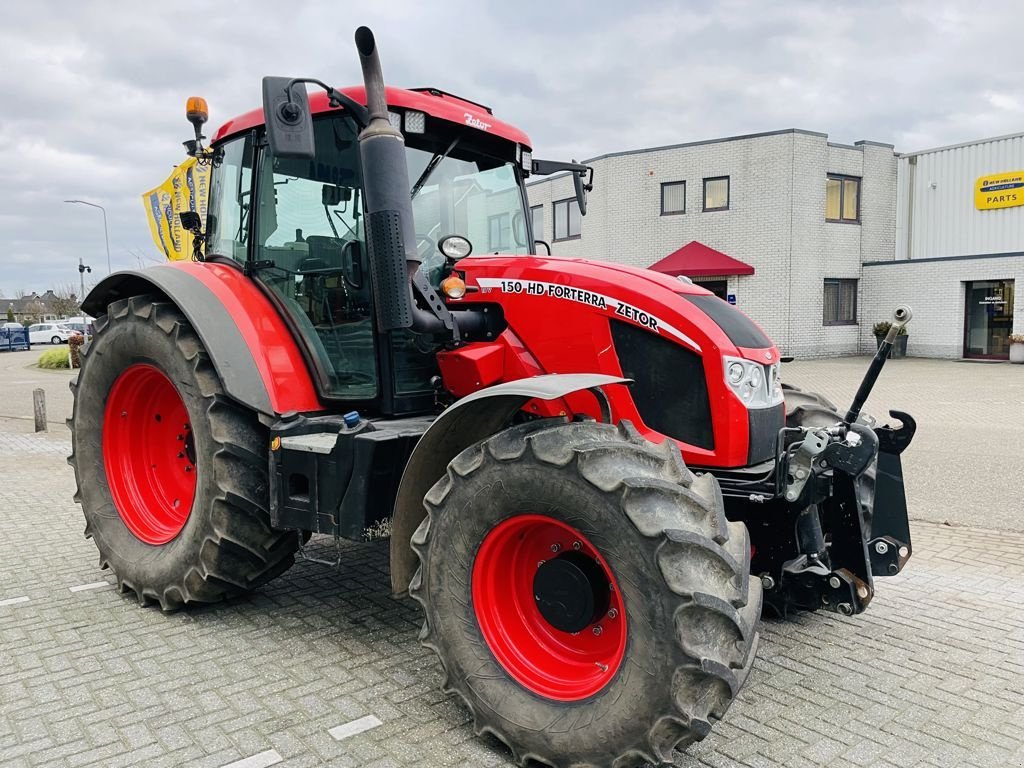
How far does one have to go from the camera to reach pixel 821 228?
23703mm

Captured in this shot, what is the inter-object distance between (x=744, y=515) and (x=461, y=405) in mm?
1337

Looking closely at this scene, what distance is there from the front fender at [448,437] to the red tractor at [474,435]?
13mm

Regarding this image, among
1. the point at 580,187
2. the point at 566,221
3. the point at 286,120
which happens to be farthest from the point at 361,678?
the point at 566,221

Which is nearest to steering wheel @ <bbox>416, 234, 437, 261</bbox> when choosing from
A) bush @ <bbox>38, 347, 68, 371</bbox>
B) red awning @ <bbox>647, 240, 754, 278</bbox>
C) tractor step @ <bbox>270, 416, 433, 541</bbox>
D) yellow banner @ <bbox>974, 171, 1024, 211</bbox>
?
tractor step @ <bbox>270, 416, 433, 541</bbox>

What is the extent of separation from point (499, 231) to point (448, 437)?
5.18 ft

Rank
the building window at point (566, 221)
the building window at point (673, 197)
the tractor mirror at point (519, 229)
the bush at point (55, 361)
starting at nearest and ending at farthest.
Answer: the tractor mirror at point (519, 229) < the building window at point (673, 197) < the building window at point (566, 221) < the bush at point (55, 361)

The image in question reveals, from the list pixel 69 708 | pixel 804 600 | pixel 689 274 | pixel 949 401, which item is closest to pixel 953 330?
pixel 689 274

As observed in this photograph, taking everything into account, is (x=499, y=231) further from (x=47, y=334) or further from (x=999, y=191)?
(x=47, y=334)

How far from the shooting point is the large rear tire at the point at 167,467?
3.98 metres

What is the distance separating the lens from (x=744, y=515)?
3459mm

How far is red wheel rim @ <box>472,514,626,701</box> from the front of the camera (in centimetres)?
294

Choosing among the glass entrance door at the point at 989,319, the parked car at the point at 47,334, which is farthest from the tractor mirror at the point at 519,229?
the parked car at the point at 47,334

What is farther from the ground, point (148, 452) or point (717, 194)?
point (717, 194)

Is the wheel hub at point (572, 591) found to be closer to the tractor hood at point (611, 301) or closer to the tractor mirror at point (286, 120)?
the tractor hood at point (611, 301)
